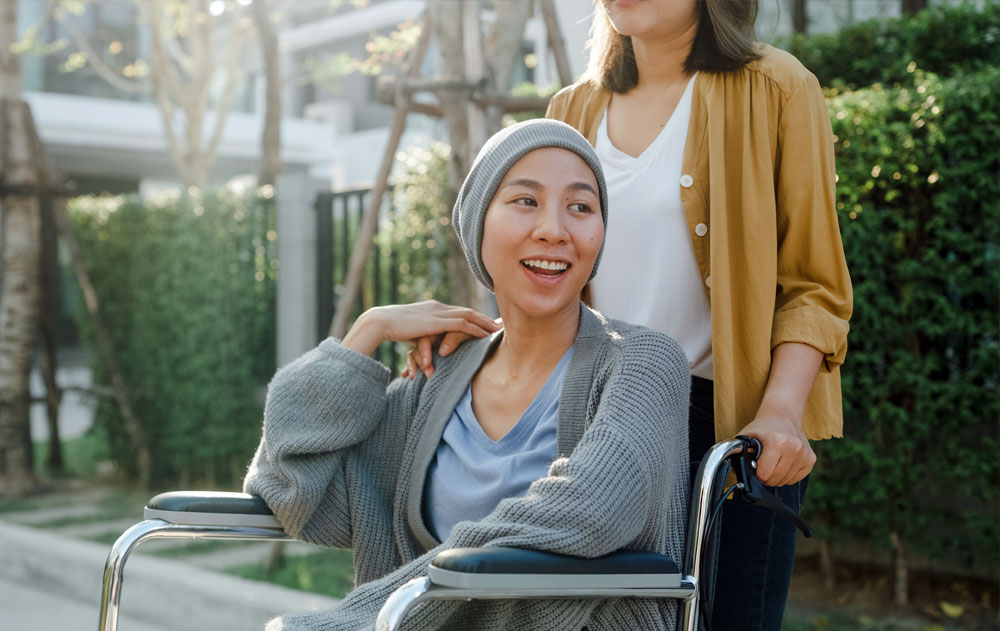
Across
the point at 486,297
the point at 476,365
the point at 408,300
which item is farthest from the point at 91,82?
the point at 476,365

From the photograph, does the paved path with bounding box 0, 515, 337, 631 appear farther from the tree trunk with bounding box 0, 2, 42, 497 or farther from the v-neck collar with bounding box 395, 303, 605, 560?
the v-neck collar with bounding box 395, 303, 605, 560

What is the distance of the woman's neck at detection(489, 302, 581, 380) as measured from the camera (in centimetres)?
202

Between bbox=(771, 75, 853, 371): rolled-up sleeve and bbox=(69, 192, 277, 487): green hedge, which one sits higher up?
bbox=(771, 75, 853, 371): rolled-up sleeve

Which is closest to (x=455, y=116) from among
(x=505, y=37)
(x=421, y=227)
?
(x=505, y=37)

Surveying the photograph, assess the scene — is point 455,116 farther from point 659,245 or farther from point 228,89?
point 228,89

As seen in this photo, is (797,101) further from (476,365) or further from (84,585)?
(84,585)

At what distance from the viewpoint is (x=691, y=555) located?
1715 mm

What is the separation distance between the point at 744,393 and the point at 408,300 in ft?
12.8

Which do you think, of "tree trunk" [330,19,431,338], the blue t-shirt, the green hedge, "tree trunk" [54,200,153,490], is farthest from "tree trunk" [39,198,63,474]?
the blue t-shirt

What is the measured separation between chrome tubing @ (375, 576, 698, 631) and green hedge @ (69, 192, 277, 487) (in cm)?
557

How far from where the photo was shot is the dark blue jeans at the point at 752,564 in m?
1.99

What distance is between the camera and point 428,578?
1.55m

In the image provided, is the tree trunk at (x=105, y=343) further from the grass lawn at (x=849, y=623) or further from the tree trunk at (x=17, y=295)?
the grass lawn at (x=849, y=623)

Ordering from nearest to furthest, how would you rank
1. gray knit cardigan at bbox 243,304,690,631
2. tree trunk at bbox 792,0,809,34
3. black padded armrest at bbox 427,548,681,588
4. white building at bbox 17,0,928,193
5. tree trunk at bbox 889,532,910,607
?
black padded armrest at bbox 427,548,681,588 < gray knit cardigan at bbox 243,304,690,631 < tree trunk at bbox 889,532,910,607 < tree trunk at bbox 792,0,809,34 < white building at bbox 17,0,928,193
